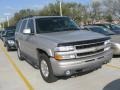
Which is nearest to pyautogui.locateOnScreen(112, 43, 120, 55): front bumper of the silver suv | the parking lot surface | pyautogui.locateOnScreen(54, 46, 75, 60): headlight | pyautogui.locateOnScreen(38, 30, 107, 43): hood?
the parking lot surface

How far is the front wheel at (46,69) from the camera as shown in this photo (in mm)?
7215

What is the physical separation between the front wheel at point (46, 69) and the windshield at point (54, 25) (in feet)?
3.91

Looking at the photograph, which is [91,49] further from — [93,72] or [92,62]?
[93,72]

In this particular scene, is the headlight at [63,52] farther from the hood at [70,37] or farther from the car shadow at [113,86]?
the car shadow at [113,86]

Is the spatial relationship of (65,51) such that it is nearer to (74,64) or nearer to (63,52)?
(63,52)

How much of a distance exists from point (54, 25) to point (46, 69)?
187 cm

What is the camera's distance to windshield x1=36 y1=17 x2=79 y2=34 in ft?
28.2

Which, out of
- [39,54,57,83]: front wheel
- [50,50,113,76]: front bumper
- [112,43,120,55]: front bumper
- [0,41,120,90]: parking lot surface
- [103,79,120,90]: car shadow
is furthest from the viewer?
[112,43,120,55]: front bumper

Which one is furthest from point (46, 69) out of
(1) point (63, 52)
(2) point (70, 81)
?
(1) point (63, 52)

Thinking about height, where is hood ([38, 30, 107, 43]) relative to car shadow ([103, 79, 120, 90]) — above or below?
above

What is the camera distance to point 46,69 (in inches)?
298

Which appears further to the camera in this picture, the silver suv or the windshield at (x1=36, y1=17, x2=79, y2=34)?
the windshield at (x1=36, y1=17, x2=79, y2=34)

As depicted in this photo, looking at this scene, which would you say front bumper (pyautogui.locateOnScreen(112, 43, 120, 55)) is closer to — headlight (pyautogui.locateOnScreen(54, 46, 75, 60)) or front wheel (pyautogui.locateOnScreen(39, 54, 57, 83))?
front wheel (pyautogui.locateOnScreen(39, 54, 57, 83))

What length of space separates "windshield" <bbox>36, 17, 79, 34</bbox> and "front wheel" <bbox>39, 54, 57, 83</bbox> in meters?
1.19
